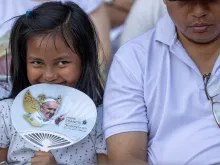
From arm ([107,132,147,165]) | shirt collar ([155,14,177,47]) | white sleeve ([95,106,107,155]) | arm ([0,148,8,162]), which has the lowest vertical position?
arm ([0,148,8,162])

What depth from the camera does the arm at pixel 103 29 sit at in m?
2.74

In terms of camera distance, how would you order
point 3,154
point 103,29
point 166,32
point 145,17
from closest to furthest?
point 166,32
point 3,154
point 145,17
point 103,29

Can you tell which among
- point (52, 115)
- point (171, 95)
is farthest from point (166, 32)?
point (52, 115)

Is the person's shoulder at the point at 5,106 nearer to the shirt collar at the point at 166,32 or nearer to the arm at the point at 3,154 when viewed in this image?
the arm at the point at 3,154

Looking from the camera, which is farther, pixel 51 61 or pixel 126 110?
pixel 51 61

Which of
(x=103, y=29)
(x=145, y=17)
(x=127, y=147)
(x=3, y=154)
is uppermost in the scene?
(x=145, y=17)

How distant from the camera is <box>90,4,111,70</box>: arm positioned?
2742 millimetres

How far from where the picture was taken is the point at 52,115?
2176 millimetres

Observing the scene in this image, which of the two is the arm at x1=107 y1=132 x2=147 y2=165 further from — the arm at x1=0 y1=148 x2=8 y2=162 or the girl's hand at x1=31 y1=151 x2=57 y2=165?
the arm at x1=0 y1=148 x2=8 y2=162

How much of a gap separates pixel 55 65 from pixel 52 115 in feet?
0.60

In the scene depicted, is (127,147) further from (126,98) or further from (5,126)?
(5,126)

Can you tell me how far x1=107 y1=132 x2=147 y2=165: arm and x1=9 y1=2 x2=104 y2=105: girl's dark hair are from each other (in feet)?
0.97

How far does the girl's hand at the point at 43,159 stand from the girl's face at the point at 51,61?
277mm

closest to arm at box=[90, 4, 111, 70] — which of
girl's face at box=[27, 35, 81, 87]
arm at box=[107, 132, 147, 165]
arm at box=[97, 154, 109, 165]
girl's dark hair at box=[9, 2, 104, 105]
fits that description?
girl's dark hair at box=[9, 2, 104, 105]
